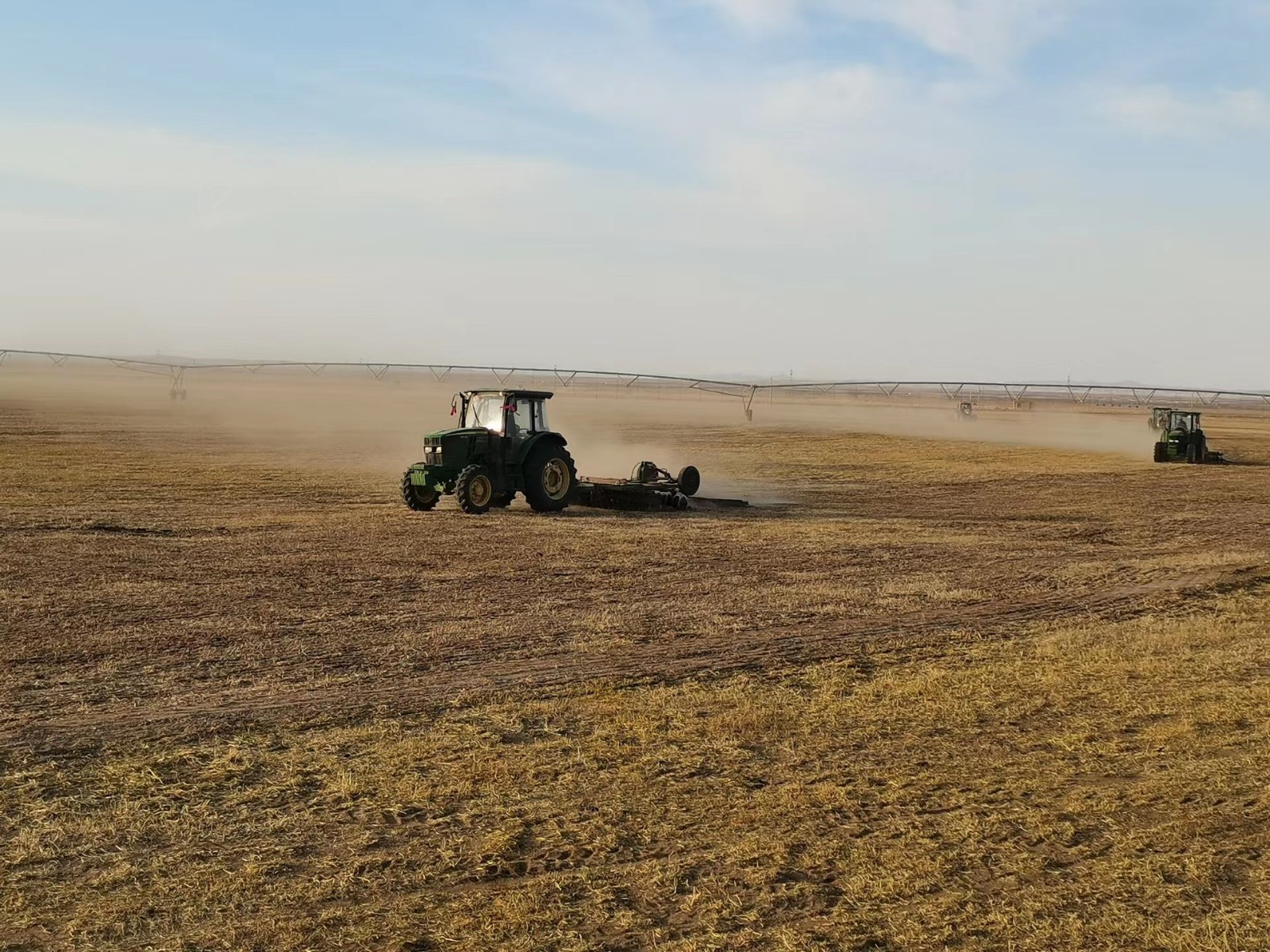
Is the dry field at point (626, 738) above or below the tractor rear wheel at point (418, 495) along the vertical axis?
below

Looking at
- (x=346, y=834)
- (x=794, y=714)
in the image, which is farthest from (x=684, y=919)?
(x=794, y=714)

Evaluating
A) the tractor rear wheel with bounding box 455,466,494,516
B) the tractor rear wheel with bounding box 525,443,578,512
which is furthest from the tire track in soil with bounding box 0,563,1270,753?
the tractor rear wheel with bounding box 525,443,578,512

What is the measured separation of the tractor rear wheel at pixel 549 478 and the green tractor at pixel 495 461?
1cm

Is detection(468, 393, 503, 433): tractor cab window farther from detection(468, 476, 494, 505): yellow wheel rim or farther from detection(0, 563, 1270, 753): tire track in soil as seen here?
detection(0, 563, 1270, 753): tire track in soil

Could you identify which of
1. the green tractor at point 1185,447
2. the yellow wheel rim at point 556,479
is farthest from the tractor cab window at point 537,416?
the green tractor at point 1185,447

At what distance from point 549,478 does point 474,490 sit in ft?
5.46

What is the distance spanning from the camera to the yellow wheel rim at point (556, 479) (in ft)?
68.0

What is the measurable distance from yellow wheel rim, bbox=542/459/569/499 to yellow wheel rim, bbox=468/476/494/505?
1167mm

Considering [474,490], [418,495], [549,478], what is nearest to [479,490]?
[474,490]

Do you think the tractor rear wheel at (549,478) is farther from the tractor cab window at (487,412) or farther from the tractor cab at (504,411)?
the tractor cab window at (487,412)

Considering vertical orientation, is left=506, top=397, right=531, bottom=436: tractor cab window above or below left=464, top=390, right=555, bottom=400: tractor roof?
below

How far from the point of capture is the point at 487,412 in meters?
21.0

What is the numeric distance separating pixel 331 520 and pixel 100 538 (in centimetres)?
383

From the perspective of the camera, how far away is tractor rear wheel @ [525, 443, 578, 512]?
2042 cm
